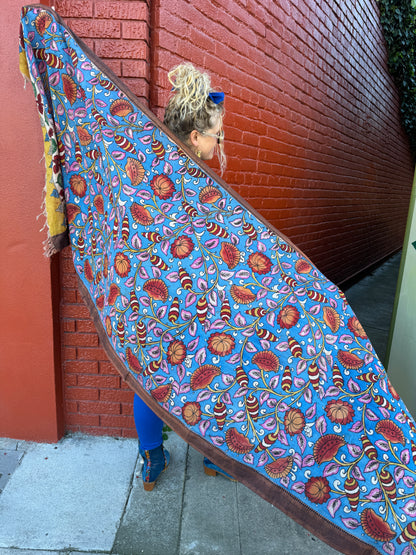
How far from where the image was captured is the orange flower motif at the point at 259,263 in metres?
1.49

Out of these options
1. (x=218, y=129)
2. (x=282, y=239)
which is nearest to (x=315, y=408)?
(x=282, y=239)

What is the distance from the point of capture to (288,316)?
1.45m

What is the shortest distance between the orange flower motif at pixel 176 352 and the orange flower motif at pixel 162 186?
52cm

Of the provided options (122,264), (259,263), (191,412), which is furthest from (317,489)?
(122,264)

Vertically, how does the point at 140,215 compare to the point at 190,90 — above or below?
below

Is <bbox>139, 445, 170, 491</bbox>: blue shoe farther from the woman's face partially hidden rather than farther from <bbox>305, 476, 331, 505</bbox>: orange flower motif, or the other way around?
the woman's face partially hidden

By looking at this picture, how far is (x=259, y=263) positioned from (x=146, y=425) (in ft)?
3.44

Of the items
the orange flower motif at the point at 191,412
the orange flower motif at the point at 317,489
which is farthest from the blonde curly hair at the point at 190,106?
the orange flower motif at the point at 317,489

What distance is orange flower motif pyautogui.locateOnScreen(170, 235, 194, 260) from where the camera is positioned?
4.97 feet

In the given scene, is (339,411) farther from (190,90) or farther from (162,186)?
(190,90)

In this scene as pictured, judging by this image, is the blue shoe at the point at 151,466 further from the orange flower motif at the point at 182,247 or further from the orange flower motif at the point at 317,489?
the orange flower motif at the point at 182,247

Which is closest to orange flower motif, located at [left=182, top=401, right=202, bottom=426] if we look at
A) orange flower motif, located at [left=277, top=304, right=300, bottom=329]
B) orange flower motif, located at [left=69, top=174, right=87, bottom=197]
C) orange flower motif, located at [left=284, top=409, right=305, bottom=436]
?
orange flower motif, located at [left=284, top=409, right=305, bottom=436]

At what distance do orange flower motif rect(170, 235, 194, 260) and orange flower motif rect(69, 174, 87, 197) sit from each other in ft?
1.76

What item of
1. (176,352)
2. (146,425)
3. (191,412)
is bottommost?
(146,425)
